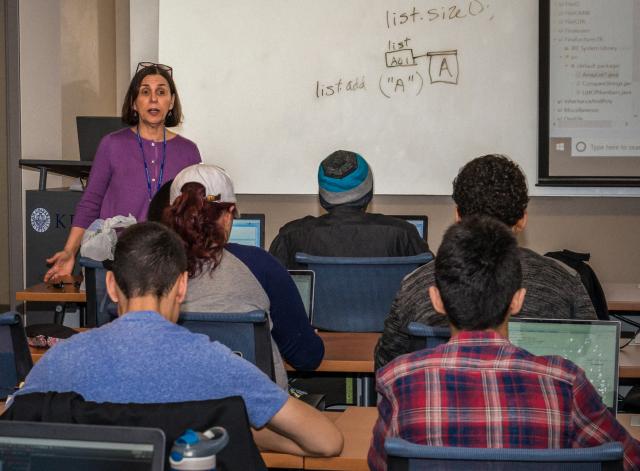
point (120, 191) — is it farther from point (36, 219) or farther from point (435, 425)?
point (435, 425)

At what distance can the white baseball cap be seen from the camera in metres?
2.52

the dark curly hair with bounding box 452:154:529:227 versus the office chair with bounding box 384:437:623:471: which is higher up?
the dark curly hair with bounding box 452:154:529:227

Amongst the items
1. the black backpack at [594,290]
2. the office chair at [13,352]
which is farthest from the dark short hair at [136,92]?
the office chair at [13,352]

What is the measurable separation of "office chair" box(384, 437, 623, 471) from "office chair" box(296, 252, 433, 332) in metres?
1.75

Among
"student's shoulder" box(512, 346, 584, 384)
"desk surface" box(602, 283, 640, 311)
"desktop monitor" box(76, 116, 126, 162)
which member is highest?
"desktop monitor" box(76, 116, 126, 162)

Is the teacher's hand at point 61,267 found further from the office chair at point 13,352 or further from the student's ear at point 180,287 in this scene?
the student's ear at point 180,287

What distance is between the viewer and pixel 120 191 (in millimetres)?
4137

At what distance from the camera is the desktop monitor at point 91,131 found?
16.2ft

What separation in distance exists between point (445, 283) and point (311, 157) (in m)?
3.58

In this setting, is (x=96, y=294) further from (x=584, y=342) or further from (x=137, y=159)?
(x=584, y=342)

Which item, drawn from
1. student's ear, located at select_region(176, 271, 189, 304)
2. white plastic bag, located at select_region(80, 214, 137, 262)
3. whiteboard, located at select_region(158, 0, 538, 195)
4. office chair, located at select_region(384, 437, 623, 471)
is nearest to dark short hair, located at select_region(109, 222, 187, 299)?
student's ear, located at select_region(176, 271, 189, 304)

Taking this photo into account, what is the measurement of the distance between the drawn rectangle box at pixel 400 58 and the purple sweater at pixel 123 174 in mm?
1535

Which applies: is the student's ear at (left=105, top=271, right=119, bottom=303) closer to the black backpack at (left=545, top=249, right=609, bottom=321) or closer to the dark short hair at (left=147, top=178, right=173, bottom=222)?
the dark short hair at (left=147, top=178, right=173, bottom=222)

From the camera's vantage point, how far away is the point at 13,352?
218cm
